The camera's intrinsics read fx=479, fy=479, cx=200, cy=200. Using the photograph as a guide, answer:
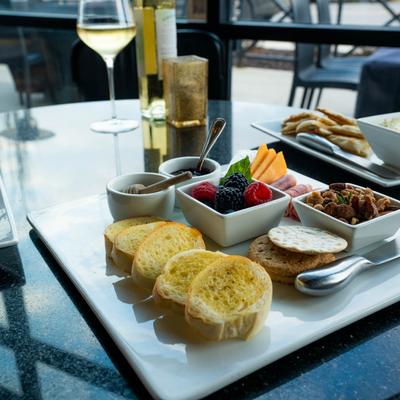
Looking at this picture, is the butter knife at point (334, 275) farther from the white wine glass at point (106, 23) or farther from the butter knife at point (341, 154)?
the white wine glass at point (106, 23)

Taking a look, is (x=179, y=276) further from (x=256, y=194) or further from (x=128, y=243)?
(x=256, y=194)

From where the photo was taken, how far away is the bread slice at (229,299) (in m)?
0.51

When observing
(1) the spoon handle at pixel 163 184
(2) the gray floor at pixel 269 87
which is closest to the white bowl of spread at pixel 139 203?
(1) the spoon handle at pixel 163 184

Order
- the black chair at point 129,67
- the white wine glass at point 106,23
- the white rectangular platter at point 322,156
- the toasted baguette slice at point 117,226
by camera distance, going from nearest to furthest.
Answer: the toasted baguette slice at point 117,226 < the white rectangular platter at point 322,156 < the white wine glass at point 106,23 < the black chair at point 129,67

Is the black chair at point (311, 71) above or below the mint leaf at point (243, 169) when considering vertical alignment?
below

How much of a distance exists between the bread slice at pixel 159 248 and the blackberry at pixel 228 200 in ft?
0.19

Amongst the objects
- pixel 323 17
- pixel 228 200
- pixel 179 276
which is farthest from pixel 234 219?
pixel 323 17

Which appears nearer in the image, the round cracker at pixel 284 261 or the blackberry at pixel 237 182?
the round cracker at pixel 284 261

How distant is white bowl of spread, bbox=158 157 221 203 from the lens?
0.83 meters

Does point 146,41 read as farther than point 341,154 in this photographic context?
Yes

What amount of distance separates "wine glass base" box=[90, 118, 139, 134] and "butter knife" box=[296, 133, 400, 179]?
1.52 feet

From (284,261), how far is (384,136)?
457 mm

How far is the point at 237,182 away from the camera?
0.74 metres

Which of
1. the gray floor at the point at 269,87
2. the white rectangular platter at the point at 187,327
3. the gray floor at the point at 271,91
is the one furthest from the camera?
the gray floor at the point at 271,91
